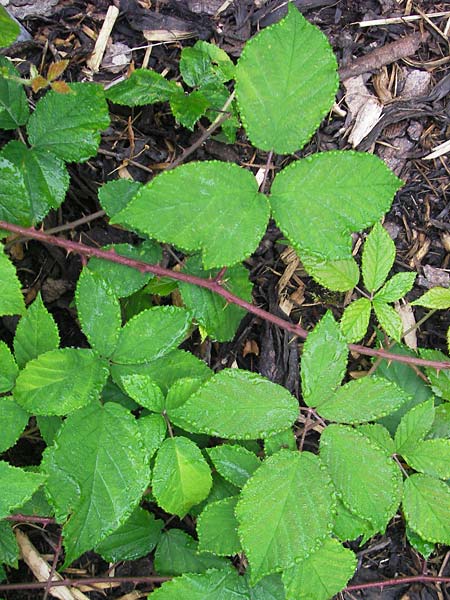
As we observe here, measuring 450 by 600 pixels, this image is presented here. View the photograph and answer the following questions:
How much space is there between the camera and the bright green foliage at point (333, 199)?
150cm

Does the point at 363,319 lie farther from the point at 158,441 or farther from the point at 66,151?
the point at 66,151

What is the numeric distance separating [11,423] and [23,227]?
0.57 m

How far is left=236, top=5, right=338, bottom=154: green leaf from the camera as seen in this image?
1457 mm

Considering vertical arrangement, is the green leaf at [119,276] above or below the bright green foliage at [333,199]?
below

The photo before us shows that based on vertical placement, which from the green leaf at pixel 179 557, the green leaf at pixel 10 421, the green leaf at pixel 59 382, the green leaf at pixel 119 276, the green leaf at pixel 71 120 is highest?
the green leaf at pixel 71 120

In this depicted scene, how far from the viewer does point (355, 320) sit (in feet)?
6.38

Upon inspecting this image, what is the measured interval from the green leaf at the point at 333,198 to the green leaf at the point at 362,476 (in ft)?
1.79

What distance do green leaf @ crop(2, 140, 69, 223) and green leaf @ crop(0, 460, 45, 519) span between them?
745 millimetres

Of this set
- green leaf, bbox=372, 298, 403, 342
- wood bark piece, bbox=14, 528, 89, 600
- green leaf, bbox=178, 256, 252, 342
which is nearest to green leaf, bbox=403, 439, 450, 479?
green leaf, bbox=372, 298, 403, 342

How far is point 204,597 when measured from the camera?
1.77 m

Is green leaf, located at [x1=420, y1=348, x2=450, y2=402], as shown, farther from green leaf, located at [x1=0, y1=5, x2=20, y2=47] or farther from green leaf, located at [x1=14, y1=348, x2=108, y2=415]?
green leaf, located at [x1=0, y1=5, x2=20, y2=47]

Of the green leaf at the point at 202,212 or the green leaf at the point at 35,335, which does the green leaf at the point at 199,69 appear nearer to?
the green leaf at the point at 202,212

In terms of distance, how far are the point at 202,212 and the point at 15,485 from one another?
847 mm

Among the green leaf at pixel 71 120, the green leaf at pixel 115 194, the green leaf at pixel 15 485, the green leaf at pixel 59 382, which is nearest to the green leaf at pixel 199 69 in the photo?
the green leaf at pixel 71 120
